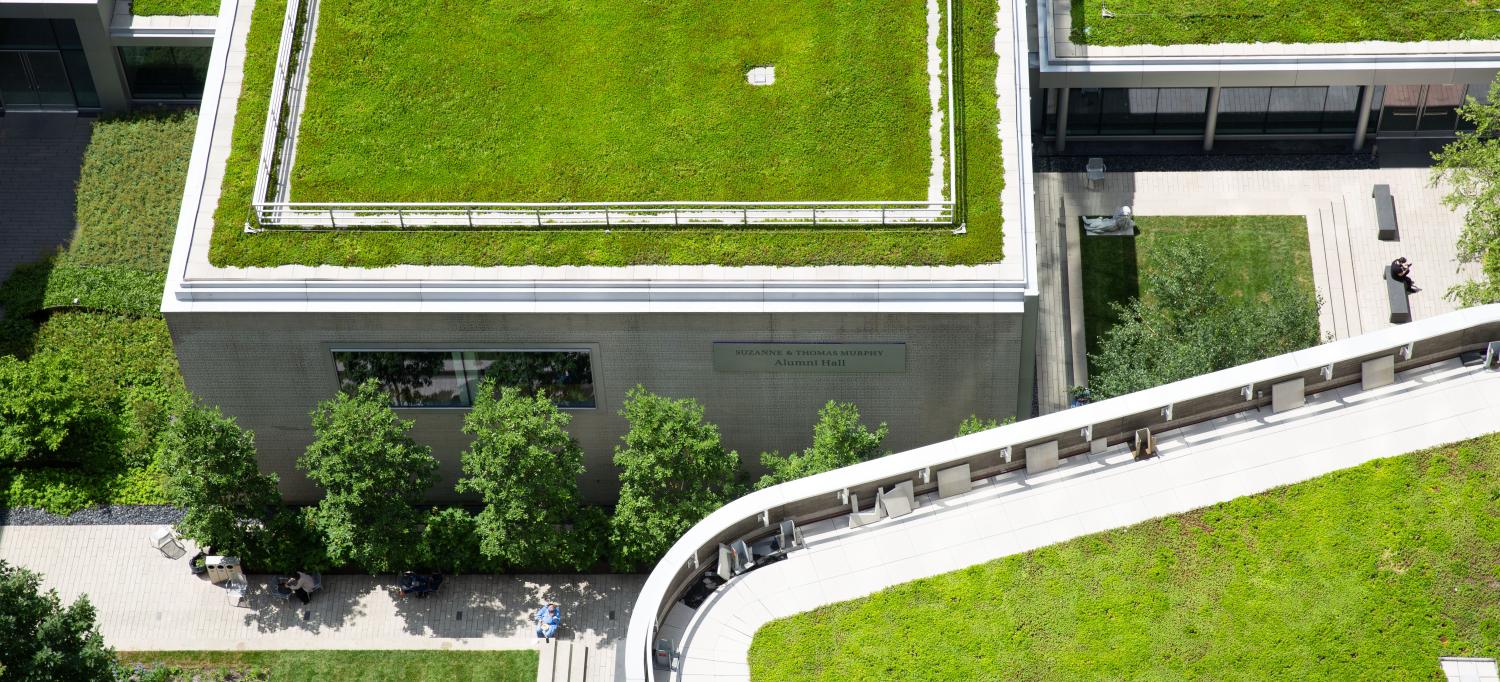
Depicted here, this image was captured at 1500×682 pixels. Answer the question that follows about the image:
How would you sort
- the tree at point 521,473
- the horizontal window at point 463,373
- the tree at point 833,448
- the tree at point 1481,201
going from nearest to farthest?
the tree at point 833,448
the tree at point 521,473
the horizontal window at point 463,373
the tree at point 1481,201

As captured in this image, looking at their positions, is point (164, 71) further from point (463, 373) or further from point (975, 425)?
point (975, 425)

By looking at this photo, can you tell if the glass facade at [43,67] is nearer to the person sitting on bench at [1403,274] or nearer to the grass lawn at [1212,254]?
the grass lawn at [1212,254]

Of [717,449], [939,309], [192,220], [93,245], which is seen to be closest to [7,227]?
[93,245]

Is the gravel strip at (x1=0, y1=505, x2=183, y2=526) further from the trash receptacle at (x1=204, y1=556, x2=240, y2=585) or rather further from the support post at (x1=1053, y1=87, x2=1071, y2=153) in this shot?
the support post at (x1=1053, y1=87, x2=1071, y2=153)

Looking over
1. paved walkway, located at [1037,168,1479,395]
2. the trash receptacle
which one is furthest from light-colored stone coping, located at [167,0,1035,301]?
paved walkway, located at [1037,168,1479,395]

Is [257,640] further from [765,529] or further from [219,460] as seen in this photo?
[765,529]

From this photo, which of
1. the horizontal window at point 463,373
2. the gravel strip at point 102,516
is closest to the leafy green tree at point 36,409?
the gravel strip at point 102,516
